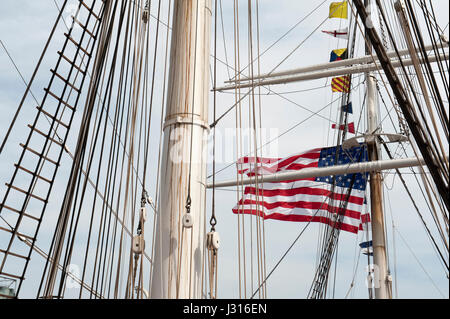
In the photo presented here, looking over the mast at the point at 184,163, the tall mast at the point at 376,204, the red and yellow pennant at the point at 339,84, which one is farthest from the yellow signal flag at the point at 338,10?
the mast at the point at 184,163

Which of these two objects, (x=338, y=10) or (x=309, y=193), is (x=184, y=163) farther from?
(x=338, y=10)

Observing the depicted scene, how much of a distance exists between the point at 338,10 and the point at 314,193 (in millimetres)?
6042

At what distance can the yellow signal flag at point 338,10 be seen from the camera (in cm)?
1688

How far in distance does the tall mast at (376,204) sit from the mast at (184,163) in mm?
8294

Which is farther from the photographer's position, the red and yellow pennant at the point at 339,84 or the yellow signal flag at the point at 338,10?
the red and yellow pennant at the point at 339,84

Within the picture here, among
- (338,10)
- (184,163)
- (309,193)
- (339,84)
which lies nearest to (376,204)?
(309,193)

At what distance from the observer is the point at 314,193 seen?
1477 cm

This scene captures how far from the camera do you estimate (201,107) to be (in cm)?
432

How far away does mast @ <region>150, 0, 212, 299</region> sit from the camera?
386 cm

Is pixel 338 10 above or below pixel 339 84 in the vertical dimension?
above

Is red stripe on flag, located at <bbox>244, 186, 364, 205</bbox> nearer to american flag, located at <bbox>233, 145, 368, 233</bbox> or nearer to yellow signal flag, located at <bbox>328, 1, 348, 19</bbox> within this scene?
american flag, located at <bbox>233, 145, 368, 233</bbox>

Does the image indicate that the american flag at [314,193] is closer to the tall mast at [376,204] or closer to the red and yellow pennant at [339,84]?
the tall mast at [376,204]

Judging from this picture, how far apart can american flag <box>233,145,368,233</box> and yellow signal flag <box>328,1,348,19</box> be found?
4208 mm
